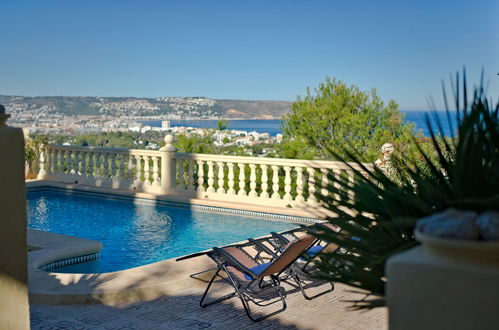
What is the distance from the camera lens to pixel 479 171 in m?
2.04

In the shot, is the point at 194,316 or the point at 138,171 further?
the point at 138,171

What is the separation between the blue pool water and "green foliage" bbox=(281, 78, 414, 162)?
31.5ft

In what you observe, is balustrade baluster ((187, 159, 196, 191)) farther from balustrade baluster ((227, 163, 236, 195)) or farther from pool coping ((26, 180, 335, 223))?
balustrade baluster ((227, 163, 236, 195))

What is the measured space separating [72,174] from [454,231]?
42.0ft

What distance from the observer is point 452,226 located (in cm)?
161

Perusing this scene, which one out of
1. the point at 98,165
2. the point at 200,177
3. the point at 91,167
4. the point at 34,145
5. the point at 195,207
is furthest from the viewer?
the point at 34,145

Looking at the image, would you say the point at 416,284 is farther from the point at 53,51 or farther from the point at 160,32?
the point at 160,32

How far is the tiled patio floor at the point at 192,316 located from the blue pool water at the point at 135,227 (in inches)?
73.8

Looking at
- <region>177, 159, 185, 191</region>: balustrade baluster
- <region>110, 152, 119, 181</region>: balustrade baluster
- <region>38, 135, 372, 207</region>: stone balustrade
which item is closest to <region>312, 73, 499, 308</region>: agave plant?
<region>38, 135, 372, 207</region>: stone balustrade

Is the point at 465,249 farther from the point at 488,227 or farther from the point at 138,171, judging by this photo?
the point at 138,171

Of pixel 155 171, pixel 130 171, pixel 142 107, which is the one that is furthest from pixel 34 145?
Result: pixel 142 107

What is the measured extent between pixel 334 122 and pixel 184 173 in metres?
9.63

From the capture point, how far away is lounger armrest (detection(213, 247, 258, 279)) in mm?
5066

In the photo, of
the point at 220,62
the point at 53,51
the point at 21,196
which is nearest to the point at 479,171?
the point at 21,196
